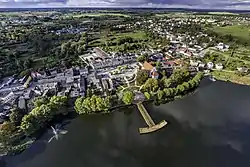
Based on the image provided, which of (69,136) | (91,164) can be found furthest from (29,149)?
(91,164)

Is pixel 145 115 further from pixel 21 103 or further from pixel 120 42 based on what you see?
pixel 120 42

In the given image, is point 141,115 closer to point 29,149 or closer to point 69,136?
point 69,136

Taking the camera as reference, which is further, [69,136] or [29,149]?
[69,136]

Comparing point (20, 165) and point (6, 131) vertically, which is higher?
point (6, 131)

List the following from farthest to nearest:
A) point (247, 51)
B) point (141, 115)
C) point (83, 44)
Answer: point (83, 44)
point (247, 51)
point (141, 115)

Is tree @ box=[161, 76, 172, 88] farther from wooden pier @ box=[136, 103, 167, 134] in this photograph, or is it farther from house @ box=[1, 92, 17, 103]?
house @ box=[1, 92, 17, 103]

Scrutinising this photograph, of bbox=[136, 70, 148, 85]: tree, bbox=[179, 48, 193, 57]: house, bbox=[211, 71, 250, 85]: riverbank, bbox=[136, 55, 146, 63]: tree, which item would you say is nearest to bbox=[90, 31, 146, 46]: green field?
bbox=[179, 48, 193, 57]: house

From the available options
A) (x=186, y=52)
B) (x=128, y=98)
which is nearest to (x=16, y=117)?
(x=128, y=98)
